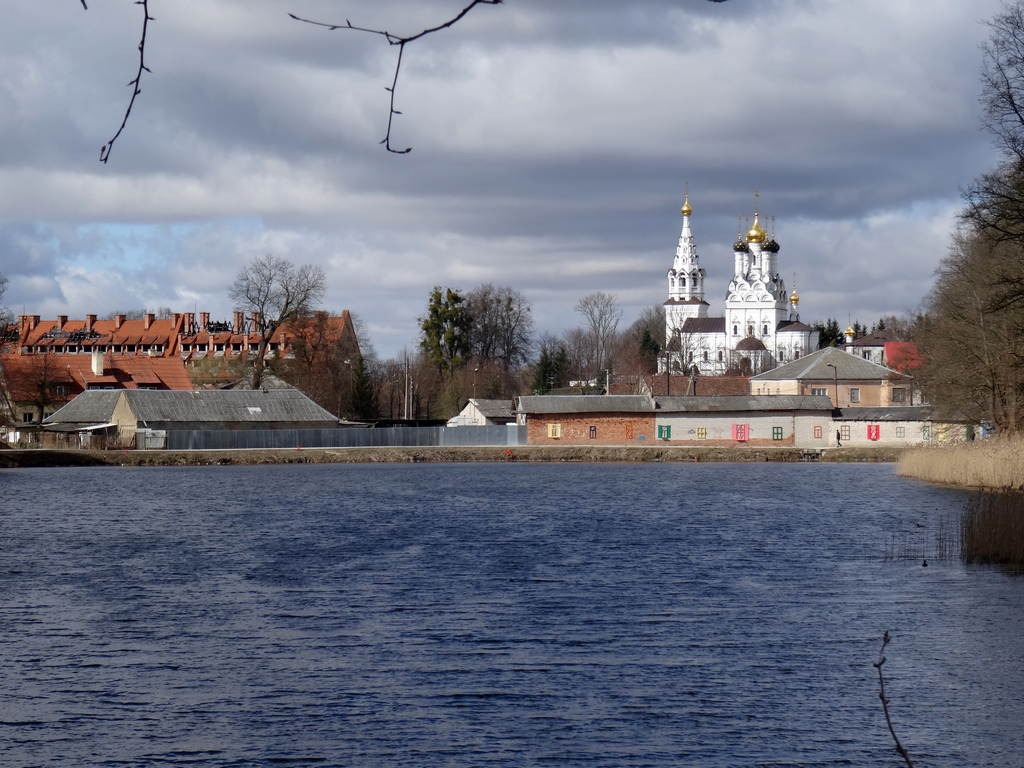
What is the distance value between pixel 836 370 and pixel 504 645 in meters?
78.3

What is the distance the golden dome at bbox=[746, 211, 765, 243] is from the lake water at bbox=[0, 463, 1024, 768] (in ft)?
400

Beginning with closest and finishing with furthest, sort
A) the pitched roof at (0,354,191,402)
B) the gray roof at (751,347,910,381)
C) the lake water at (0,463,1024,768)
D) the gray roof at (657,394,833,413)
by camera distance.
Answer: the lake water at (0,463,1024,768) → the gray roof at (657,394,833,413) → the pitched roof at (0,354,191,402) → the gray roof at (751,347,910,381)

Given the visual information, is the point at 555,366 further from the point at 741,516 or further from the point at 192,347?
the point at 741,516

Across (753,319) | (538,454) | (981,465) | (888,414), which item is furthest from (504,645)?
(753,319)

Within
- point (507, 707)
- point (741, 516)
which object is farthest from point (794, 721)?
point (741, 516)

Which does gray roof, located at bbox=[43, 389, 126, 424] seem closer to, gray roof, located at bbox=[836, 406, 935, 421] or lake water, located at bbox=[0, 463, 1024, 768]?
lake water, located at bbox=[0, 463, 1024, 768]

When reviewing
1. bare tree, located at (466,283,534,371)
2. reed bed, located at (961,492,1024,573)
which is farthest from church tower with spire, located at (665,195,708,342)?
reed bed, located at (961,492,1024,573)

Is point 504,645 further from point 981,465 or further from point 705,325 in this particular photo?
point 705,325

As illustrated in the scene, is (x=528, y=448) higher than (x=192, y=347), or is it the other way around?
(x=192, y=347)

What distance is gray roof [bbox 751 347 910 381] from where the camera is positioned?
92000 mm

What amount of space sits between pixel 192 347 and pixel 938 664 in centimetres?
11484

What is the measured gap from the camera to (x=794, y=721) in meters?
14.0

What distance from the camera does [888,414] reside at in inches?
3086

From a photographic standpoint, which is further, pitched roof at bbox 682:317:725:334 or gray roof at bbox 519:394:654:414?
pitched roof at bbox 682:317:725:334
